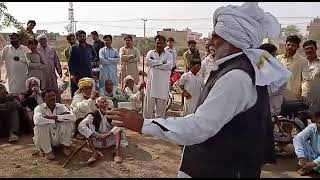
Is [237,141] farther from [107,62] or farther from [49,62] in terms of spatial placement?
[107,62]

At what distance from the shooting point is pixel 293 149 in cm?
593

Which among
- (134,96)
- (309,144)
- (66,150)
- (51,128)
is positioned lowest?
(66,150)

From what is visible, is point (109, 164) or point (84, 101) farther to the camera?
point (84, 101)

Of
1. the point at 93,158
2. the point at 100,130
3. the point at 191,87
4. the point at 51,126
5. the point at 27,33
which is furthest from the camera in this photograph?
the point at 27,33

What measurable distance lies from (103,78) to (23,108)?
2.18m

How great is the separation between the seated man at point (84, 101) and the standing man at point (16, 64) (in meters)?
1.87

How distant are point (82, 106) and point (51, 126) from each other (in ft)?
2.01

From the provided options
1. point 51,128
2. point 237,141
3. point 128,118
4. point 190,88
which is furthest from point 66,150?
point 237,141

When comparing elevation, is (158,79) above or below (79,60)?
below

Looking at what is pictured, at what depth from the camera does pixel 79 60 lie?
7.97m

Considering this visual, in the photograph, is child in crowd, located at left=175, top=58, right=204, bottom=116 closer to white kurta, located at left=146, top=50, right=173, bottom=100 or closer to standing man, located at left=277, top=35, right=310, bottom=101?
white kurta, located at left=146, top=50, right=173, bottom=100

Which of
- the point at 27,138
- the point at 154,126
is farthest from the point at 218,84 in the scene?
the point at 27,138

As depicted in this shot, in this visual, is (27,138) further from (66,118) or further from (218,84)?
(218,84)

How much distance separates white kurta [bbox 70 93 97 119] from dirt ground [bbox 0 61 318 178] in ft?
1.61
